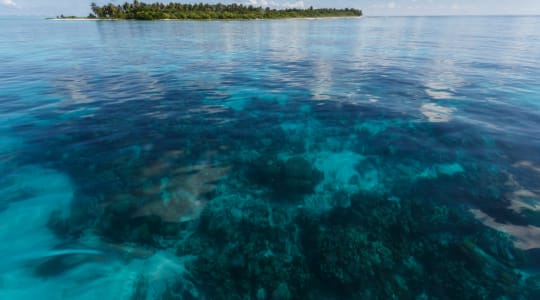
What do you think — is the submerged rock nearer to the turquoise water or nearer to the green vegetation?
the turquoise water

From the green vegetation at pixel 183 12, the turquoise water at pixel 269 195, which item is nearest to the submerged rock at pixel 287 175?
the turquoise water at pixel 269 195

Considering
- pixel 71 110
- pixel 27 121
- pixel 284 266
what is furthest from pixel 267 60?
pixel 284 266

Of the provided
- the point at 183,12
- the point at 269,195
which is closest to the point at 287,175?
the point at 269,195

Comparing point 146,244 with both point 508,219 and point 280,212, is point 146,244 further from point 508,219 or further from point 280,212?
point 508,219

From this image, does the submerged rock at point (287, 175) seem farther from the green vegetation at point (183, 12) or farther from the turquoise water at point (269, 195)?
the green vegetation at point (183, 12)

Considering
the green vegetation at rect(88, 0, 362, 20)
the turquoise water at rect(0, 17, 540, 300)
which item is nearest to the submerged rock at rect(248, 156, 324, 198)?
the turquoise water at rect(0, 17, 540, 300)

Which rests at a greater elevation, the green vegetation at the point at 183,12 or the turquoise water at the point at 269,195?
the green vegetation at the point at 183,12

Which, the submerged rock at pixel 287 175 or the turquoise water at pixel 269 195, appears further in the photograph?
the submerged rock at pixel 287 175

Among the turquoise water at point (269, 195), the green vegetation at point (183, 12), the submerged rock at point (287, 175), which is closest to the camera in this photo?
the turquoise water at point (269, 195)
